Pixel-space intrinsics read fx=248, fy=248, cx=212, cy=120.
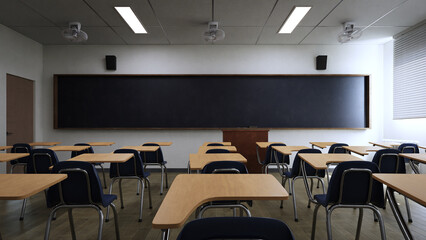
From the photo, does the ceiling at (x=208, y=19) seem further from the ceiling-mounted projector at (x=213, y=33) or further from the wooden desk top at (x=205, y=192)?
the wooden desk top at (x=205, y=192)

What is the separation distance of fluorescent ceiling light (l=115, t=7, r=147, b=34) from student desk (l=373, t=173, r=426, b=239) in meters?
4.47

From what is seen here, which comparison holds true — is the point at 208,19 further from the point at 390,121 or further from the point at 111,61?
the point at 390,121

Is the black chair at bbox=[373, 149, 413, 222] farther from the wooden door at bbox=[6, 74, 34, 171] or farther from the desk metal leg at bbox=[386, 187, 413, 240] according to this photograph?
the wooden door at bbox=[6, 74, 34, 171]

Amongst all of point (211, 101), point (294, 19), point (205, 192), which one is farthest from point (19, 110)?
point (294, 19)

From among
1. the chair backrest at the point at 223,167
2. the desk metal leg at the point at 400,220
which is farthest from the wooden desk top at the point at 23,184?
the desk metal leg at the point at 400,220

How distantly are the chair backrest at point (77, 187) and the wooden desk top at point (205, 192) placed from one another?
775 mm

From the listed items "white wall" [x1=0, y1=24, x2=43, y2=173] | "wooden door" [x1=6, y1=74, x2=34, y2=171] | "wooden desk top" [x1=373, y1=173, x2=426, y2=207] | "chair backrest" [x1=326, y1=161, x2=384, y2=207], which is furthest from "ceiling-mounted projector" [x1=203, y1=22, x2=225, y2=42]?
"wooden door" [x1=6, y1=74, x2=34, y2=171]

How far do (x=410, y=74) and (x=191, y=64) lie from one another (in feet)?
15.9

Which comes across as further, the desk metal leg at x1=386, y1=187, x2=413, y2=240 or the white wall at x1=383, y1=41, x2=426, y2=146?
the white wall at x1=383, y1=41, x2=426, y2=146

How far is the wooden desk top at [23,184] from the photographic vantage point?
1.37 metres

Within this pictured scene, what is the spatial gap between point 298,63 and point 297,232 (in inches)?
180

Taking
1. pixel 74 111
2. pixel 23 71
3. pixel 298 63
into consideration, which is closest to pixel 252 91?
pixel 298 63

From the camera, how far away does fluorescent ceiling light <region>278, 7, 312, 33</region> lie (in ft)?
14.6

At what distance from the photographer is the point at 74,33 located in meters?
4.83
